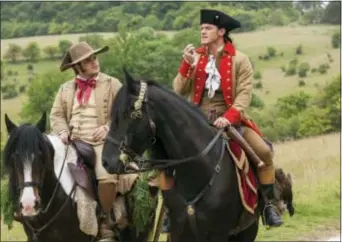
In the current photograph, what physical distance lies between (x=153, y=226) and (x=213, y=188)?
2.07m

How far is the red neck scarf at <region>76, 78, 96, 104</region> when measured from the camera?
310 inches

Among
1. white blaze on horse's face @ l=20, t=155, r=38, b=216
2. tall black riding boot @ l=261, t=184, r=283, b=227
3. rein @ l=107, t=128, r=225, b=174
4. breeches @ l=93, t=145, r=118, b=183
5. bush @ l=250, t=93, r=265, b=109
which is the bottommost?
bush @ l=250, t=93, r=265, b=109

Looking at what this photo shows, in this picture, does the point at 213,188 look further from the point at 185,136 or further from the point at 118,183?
the point at 118,183

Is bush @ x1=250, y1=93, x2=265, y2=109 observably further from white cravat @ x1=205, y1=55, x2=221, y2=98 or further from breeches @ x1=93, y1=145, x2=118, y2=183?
white cravat @ x1=205, y1=55, x2=221, y2=98

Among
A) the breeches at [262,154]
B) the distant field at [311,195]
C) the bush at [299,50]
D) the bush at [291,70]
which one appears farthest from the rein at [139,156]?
the bush at [299,50]

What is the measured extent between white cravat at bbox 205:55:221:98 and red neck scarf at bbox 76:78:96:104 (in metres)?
1.50

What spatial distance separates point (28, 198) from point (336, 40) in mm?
69289

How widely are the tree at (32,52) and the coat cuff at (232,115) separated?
4118 inches

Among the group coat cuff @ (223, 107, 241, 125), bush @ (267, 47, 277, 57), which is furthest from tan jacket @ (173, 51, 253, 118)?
bush @ (267, 47, 277, 57)

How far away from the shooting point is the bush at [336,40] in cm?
6940

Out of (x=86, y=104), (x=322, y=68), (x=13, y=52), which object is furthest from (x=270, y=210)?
(x=13, y=52)

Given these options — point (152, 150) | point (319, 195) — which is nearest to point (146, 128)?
point (152, 150)

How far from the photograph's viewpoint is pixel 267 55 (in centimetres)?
8512

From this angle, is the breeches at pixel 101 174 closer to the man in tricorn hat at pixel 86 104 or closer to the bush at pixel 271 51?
the man in tricorn hat at pixel 86 104
